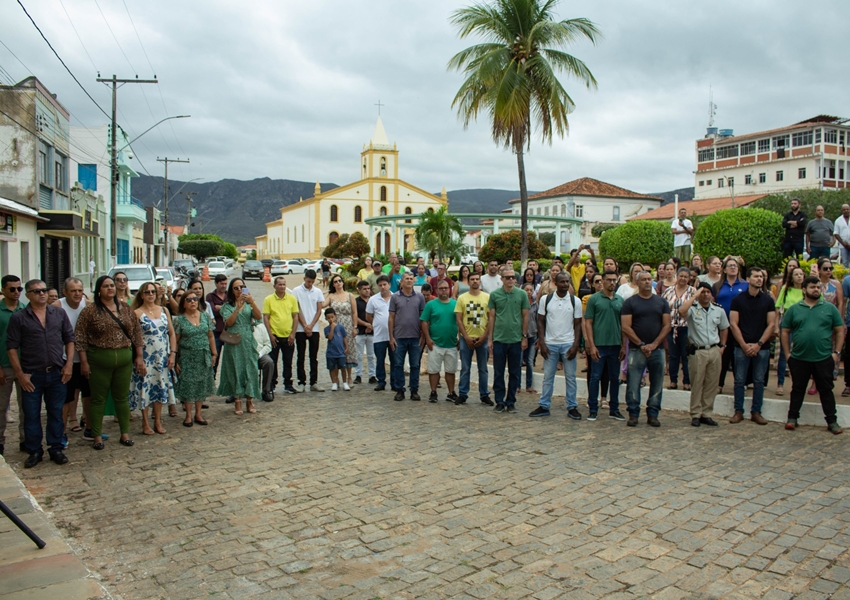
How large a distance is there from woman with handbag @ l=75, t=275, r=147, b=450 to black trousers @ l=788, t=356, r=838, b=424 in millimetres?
7012

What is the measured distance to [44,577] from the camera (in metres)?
3.77

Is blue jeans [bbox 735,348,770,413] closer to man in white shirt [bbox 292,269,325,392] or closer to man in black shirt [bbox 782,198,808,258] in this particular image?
man in white shirt [bbox 292,269,325,392]

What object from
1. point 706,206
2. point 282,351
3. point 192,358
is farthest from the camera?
point 706,206

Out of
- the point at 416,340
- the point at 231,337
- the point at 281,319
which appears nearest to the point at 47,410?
the point at 231,337

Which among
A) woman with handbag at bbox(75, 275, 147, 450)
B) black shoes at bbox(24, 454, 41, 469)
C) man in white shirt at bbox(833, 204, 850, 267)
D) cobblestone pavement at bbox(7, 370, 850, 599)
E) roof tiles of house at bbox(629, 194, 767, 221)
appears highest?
roof tiles of house at bbox(629, 194, 767, 221)

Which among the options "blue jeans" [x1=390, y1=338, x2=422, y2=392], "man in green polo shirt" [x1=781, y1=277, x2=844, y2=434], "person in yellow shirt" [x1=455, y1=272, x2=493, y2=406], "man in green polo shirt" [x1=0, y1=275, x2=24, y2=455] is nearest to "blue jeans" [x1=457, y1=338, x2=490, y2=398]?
"person in yellow shirt" [x1=455, y1=272, x2=493, y2=406]

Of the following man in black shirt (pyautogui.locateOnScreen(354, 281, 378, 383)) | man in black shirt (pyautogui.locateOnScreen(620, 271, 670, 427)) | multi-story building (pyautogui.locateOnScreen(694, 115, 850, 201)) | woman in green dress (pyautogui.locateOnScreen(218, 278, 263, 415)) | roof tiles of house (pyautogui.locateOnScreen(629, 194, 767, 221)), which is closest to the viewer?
man in black shirt (pyautogui.locateOnScreen(620, 271, 670, 427))

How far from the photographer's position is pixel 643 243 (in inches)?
783

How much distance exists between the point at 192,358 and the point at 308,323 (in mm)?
2441

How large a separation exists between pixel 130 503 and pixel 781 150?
87894mm

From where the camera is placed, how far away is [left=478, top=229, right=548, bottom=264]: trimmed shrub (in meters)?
35.2

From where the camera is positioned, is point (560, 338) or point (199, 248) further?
point (199, 248)

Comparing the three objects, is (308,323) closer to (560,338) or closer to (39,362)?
(560,338)

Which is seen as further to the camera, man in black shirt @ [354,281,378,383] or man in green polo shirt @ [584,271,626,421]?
man in black shirt @ [354,281,378,383]
